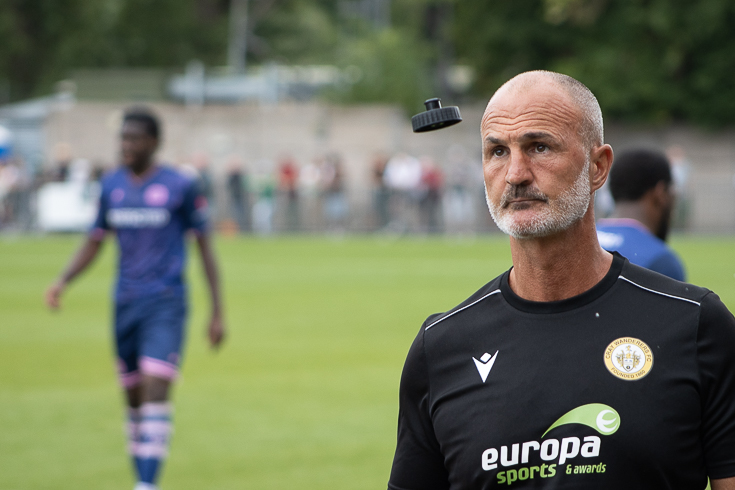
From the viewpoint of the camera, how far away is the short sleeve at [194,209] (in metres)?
7.78

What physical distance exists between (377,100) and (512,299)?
38031 millimetres

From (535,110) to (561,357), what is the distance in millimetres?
649

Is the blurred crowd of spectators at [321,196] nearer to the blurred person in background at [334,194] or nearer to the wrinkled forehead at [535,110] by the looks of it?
the blurred person in background at [334,194]

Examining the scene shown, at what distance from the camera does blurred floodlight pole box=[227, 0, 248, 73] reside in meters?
53.0

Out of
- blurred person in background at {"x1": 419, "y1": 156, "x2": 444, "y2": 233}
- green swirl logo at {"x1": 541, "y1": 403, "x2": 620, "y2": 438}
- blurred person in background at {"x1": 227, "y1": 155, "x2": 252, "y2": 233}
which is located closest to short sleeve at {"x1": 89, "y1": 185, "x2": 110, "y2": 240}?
green swirl logo at {"x1": 541, "y1": 403, "x2": 620, "y2": 438}

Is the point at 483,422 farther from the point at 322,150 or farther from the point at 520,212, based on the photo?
the point at 322,150

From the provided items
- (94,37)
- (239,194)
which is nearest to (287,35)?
(94,37)

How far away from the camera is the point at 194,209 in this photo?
25.7 feet

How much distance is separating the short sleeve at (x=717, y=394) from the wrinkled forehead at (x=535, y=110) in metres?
0.64

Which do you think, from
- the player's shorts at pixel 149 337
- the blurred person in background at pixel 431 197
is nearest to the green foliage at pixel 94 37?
the blurred person in background at pixel 431 197

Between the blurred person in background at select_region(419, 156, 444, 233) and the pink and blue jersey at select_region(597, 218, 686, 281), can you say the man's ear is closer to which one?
the pink and blue jersey at select_region(597, 218, 686, 281)

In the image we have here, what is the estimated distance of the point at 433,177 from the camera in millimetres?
33906

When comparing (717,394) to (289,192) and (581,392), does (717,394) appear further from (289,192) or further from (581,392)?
(289,192)

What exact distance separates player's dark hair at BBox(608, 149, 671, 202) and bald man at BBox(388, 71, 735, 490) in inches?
121
